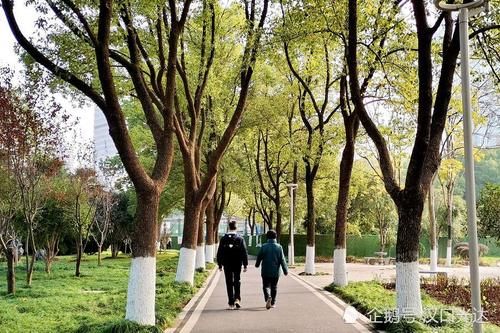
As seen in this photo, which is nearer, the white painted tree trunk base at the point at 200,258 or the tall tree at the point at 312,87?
the tall tree at the point at 312,87

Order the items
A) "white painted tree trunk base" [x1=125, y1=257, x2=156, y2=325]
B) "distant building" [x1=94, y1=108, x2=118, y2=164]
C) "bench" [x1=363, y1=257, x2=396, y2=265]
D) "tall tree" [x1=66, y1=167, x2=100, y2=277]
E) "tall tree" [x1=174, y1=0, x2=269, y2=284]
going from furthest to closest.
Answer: "bench" [x1=363, y1=257, x2=396, y2=265] < "distant building" [x1=94, y1=108, x2=118, y2=164] < "tall tree" [x1=66, y1=167, x2=100, y2=277] < "tall tree" [x1=174, y1=0, x2=269, y2=284] < "white painted tree trunk base" [x1=125, y1=257, x2=156, y2=325]

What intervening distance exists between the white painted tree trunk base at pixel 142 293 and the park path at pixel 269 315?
66cm

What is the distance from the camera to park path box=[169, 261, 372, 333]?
9477mm

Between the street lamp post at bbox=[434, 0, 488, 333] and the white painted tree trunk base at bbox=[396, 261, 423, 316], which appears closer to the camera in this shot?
the street lamp post at bbox=[434, 0, 488, 333]

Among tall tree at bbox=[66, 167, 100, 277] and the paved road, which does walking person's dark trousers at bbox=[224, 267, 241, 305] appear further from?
tall tree at bbox=[66, 167, 100, 277]

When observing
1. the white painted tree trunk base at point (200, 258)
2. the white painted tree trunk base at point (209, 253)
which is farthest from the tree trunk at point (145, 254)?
the white painted tree trunk base at point (209, 253)

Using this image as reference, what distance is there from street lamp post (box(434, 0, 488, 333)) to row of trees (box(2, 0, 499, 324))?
7.68ft

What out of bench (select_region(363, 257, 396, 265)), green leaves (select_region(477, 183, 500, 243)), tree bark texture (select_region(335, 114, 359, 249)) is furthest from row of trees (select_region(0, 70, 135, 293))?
bench (select_region(363, 257, 396, 265))

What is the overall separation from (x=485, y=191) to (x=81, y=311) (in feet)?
34.5

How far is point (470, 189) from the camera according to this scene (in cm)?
662

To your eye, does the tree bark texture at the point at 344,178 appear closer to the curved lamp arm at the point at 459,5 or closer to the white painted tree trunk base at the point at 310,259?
the white painted tree trunk base at the point at 310,259

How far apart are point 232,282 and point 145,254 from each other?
11.0ft

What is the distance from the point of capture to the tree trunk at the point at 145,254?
893 cm

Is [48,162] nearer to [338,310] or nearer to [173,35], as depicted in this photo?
[173,35]
